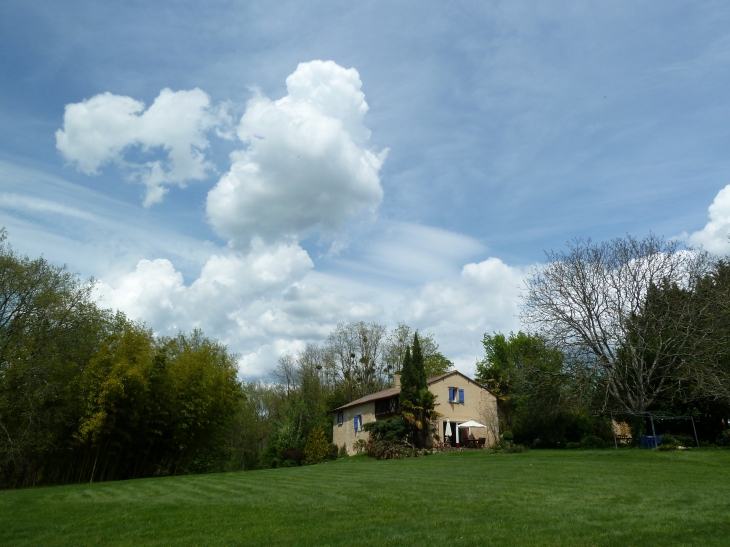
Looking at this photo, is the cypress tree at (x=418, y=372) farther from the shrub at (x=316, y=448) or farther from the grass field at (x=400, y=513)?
the grass field at (x=400, y=513)

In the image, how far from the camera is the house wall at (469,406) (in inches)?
1355

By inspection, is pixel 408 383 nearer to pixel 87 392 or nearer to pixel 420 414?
pixel 420 414

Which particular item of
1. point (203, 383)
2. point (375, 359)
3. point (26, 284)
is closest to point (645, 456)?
point (203, 383)

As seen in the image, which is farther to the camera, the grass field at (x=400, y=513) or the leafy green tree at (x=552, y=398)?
the leafy green tree at (x=552, y=398)

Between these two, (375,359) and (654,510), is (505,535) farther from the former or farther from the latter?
(375,359)

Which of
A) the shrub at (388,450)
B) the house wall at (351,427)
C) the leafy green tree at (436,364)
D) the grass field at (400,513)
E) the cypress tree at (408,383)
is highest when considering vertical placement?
the leafy green tree at (436,364)

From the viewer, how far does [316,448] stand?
37.3 meters

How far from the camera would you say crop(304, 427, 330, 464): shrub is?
36.9 metres

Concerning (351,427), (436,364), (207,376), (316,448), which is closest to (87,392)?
(207,376)

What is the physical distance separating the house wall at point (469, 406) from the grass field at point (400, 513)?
834 inches

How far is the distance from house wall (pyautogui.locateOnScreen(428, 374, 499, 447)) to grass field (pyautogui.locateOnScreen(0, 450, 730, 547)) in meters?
21.2

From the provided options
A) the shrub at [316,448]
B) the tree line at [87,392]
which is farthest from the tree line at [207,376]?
the shrub at [316,448]

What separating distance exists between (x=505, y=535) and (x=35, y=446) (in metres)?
21.0

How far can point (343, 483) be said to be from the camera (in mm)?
12922
